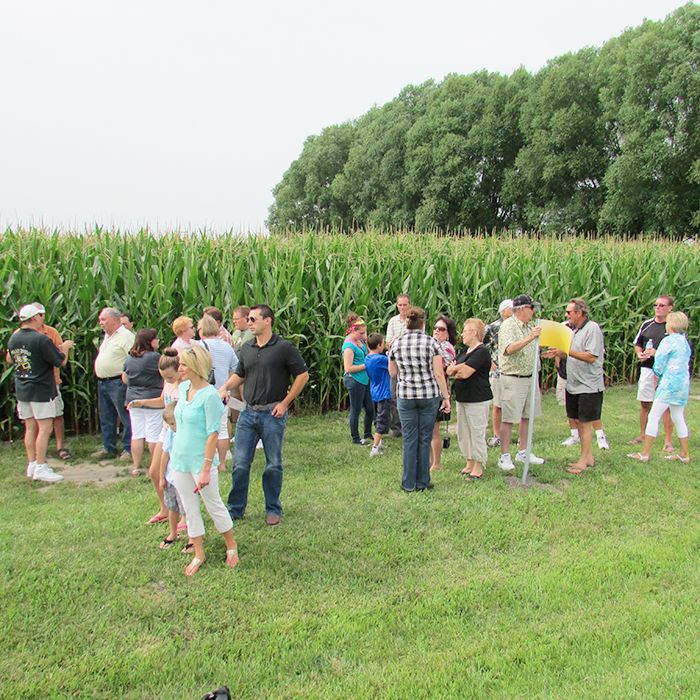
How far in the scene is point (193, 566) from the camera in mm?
4496

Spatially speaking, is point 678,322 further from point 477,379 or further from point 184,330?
point 184,330

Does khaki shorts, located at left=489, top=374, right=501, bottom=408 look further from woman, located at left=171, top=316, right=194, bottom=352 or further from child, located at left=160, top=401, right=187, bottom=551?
child, located at left=160, top=401, right=187, bottom=551

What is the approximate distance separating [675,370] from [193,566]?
561cm

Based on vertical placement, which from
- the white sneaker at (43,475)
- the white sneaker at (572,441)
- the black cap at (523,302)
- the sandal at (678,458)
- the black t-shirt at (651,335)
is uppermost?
the black cap at (523,302)

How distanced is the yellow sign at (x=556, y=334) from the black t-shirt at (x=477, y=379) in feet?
2.03

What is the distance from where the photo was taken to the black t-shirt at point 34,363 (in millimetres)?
6562

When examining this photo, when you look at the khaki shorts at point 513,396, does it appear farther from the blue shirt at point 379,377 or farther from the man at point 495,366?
the blue shirt at point 379,377

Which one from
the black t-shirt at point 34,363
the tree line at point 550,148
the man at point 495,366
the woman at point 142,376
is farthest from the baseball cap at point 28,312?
the tree line at point 550,148

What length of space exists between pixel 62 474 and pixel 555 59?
116ft

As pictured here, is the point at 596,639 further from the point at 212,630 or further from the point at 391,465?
the point at 391,465

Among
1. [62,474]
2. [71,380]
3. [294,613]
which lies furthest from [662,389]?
[71,380]

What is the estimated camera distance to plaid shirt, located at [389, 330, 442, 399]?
6.04 metres

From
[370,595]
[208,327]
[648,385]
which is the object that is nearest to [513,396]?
[648,385]

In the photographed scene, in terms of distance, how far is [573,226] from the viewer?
3203 centimetres
